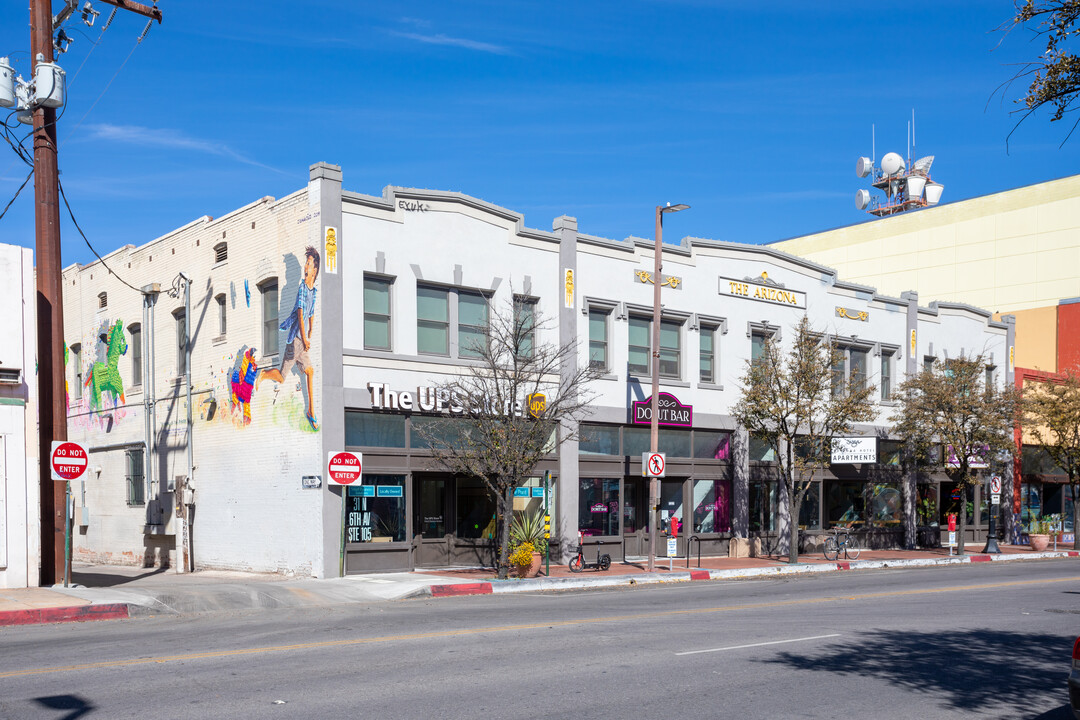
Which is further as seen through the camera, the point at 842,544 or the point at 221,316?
the point at 842,544

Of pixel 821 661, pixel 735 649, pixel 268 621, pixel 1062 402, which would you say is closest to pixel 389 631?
pixel 268 621

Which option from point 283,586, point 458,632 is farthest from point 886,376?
point 458,632

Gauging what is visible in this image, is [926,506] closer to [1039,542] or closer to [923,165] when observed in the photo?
[1039,542]

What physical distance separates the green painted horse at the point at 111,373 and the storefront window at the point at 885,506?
25034mm

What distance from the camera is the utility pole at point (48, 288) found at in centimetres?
1939

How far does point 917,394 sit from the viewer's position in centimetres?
3531

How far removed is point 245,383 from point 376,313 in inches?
156

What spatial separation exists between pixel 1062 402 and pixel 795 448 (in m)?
13.6

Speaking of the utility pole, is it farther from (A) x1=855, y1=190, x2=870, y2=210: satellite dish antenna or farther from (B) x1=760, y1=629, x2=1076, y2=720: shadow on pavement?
(A) x1=855, y1=190, x2=870, y2=210: satellite dish antenna

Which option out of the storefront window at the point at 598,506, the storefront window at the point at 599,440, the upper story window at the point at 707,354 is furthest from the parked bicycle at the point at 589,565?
the upper story window at the point at 707,354

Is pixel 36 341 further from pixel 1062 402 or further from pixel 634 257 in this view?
pixel 1062 402

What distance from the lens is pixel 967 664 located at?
1159 cm

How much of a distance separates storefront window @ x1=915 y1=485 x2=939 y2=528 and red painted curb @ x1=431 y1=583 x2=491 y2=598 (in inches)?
877

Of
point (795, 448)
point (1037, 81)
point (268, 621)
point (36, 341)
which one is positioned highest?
point (1037, 81)
